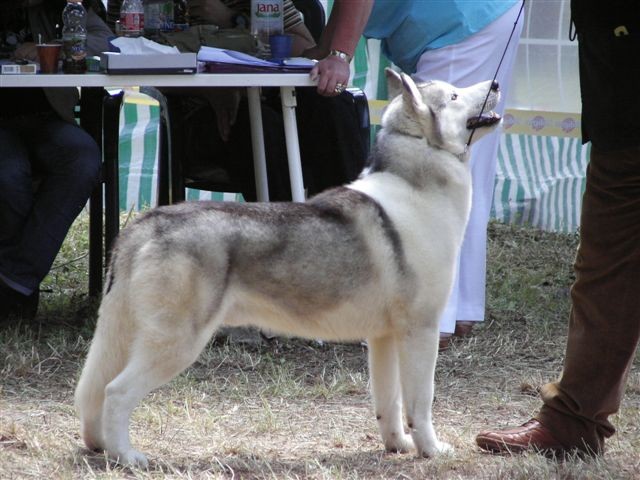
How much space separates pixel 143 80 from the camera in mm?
4445

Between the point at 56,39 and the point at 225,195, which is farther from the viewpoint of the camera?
the point at 225,195

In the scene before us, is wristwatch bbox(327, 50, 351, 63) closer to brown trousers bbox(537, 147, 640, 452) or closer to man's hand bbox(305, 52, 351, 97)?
man's hand bbox(305, 52, 351, 97)

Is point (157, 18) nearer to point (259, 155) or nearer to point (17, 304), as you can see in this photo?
point (259, 155)

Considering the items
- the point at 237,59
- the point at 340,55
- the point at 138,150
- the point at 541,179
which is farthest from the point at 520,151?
the point at 237,59

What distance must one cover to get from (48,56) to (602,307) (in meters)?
2.63

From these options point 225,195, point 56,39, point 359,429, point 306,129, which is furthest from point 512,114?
point 359,429

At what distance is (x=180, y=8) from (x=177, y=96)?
0.47 m

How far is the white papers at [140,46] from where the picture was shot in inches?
179

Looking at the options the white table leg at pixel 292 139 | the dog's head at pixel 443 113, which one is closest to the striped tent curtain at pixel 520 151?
the white table leg at pixel 292 139

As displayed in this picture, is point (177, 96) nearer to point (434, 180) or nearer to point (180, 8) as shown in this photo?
point (180, 8)

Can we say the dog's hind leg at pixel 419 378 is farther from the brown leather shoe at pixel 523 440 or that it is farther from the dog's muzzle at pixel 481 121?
the dog's muzzle at pixel 481 121

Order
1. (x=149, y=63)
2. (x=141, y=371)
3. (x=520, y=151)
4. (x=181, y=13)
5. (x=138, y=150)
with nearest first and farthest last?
(x=141, y=371) < (x=149, y=63) < (x=181, y=13) < (x=138, y=150) < (x=520, y=151)

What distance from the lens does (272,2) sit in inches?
198

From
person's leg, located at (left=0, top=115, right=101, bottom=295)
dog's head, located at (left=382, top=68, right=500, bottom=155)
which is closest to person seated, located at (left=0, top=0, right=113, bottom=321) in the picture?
person's leg, located at (left=0, top=115, right=101, bottom=295)
